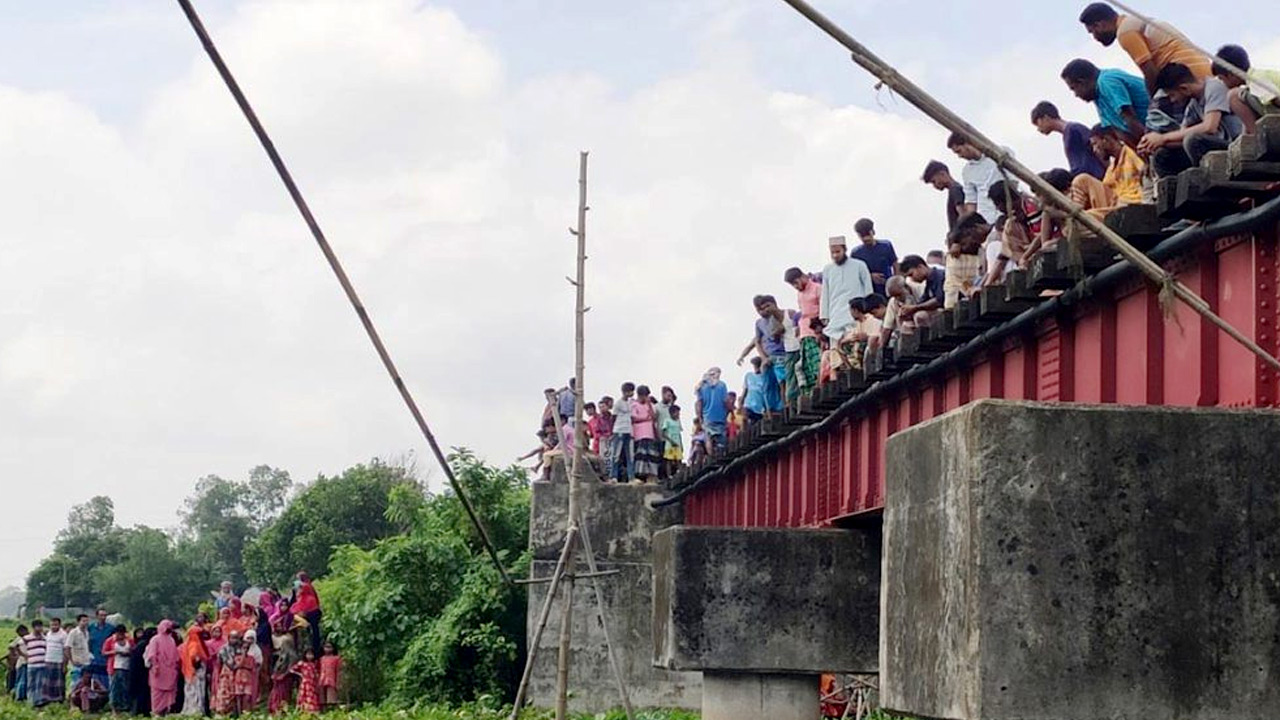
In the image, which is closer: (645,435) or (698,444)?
(698,444)

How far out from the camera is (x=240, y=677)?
1261 inches

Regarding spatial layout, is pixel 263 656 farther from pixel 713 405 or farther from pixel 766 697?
pixel 766 697

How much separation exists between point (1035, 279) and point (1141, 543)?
363cm

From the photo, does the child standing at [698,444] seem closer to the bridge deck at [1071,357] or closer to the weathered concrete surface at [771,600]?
the bridge deck at [1071,357]

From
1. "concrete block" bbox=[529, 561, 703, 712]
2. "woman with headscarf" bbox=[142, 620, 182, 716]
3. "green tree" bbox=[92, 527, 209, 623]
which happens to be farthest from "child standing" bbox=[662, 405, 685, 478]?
"green tree" bbox=[92, 527, 209, 623]

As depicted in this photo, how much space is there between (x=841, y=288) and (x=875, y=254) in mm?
614

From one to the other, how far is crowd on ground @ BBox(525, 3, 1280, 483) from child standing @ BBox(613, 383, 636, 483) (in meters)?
2.36

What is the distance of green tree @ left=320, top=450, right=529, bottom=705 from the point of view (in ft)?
102

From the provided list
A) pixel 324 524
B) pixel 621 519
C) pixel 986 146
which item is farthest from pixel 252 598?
pixel 324 524

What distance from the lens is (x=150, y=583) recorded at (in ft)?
287

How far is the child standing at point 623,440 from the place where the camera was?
2798cm

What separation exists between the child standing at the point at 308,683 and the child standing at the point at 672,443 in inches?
279

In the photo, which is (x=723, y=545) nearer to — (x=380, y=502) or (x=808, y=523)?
(x=808, y=523)

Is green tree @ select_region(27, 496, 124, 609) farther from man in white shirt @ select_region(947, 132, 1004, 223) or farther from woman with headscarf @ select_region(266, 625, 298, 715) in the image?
man in white shirt @ select_region(947, 132, 1004, 223)
